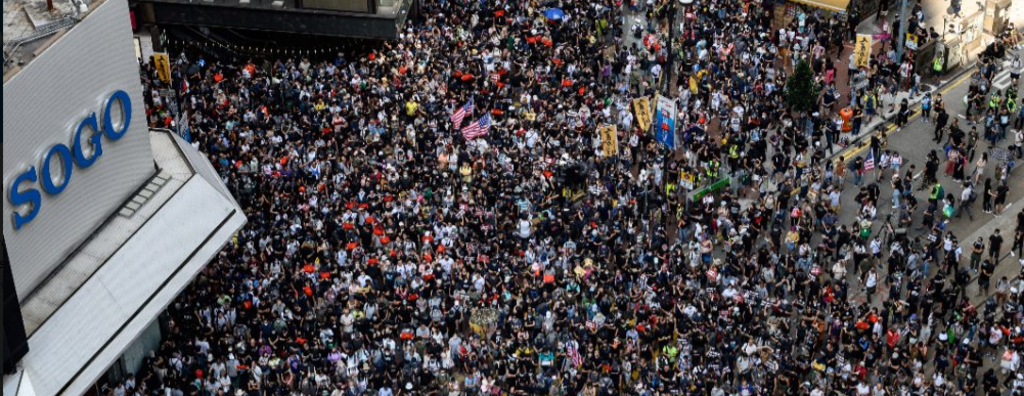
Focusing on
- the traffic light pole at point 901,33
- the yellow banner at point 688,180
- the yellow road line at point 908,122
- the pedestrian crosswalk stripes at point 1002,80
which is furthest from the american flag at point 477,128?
the pedestrian crosswalk stripes at point 1002,80

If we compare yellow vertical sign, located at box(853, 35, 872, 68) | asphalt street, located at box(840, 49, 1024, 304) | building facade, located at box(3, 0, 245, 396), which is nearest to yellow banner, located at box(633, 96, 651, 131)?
asphalt street, located at box(840, 49, 1024, 304)

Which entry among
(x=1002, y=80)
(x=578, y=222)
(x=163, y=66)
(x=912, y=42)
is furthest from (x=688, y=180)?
(x=163, y=66)

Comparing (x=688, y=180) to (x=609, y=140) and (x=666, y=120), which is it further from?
(x=609, y=140)

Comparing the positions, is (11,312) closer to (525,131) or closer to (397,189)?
(397,189)

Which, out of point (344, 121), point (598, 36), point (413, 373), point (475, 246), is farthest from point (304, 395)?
point (598, 36)

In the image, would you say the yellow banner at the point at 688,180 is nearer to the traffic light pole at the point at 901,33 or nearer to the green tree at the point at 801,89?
the green tree at the point at 801,89

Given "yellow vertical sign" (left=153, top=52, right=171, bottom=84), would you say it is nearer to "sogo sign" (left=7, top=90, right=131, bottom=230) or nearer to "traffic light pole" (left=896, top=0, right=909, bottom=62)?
"sogo sign" (left=7, top=90, right=131, bottom=230)
